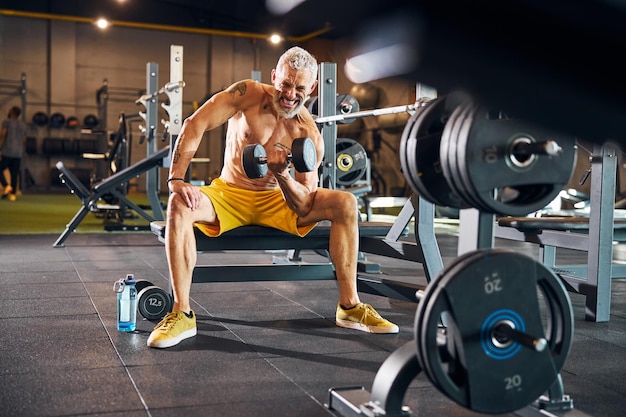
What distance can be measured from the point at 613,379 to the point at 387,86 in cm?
994

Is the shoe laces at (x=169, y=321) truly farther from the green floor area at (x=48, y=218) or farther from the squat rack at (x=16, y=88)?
the squat rack at (x=16, y=88)

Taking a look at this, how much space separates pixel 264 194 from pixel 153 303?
57cm

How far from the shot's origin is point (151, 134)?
212 inches

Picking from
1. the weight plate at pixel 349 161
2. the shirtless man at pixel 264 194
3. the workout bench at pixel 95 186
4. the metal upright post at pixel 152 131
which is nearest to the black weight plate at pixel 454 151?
the shirtless man at pixel 264 194

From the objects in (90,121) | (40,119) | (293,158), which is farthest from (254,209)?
(40,119)

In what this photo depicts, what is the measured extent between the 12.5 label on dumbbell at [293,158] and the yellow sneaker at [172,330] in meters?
0.53

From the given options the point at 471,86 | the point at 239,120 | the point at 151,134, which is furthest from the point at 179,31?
the point at 471,86

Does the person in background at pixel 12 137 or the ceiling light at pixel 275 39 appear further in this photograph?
the ceiling light at pixel 275 39

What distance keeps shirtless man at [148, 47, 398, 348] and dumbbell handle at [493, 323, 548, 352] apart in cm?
109

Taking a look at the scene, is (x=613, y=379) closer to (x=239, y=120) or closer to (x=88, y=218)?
(x=239, y=120)

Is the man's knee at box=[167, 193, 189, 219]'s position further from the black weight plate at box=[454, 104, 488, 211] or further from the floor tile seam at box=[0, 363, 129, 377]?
the black weight plate at box=[454, 104, 488, 211]

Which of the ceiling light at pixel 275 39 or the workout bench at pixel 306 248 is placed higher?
the ceiling light at pixel 275 39

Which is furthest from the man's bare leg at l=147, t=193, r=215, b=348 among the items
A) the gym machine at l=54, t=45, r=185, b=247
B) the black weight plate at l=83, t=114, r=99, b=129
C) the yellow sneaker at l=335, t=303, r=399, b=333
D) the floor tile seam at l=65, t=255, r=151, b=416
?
the black weight plate at l=83, t=114, r=99, b=129

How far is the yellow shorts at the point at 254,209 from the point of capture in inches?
97.7
